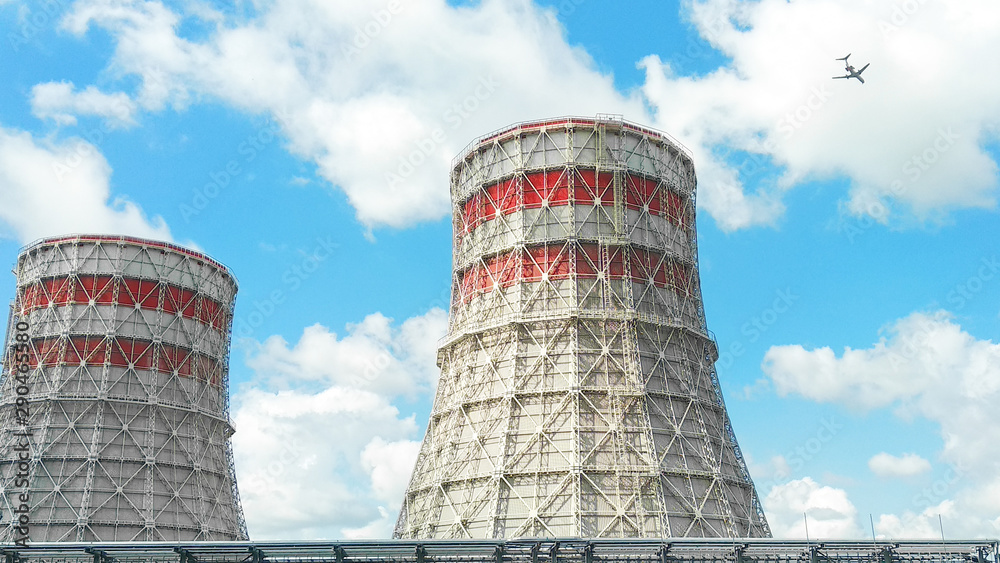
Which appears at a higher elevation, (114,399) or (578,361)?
(114,399)

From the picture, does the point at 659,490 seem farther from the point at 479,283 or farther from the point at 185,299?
the point at 185,299

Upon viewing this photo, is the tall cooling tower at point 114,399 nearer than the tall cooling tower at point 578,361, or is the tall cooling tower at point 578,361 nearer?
the tall cooling tower at point 578,361

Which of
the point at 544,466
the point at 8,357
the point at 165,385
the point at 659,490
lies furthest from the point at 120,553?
the point at 8,357

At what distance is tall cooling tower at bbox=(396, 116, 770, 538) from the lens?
47406 mm

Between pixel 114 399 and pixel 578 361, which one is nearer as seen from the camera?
pixel 578 361

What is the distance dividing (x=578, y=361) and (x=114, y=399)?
32898mm

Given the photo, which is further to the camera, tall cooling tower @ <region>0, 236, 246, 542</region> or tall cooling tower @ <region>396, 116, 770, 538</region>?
tall cooling tower @ <region>0, 236, 246, 542</region>

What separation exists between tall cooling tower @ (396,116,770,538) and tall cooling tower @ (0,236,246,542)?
19.3 metres

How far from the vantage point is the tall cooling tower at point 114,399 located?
58906mm

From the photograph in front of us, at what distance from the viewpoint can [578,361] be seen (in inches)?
1973

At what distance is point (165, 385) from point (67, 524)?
11125 mm

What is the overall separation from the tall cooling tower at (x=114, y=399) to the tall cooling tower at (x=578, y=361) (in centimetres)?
1930

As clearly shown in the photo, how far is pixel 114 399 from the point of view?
201 feet

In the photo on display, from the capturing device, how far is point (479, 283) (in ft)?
181
